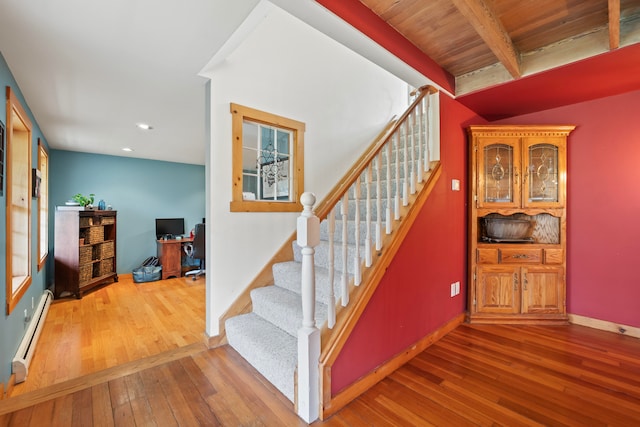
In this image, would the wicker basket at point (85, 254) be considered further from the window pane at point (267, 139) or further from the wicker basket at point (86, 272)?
the window pane at point (267, 139)

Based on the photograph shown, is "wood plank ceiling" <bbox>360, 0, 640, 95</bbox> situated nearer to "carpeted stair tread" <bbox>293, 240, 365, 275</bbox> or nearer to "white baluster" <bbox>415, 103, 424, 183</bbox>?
"white baluster" <bbox>415, 103, 424, 183</bbox>

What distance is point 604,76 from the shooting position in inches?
86.7

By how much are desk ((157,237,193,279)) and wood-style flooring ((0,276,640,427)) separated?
10.9ft

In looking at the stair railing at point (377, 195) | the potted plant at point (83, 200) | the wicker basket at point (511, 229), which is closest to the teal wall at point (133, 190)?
the potted plant at point (83, 200)

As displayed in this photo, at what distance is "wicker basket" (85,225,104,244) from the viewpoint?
14.2 ft

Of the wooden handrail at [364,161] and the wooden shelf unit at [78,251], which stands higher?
the wooden handrail at [364,161]

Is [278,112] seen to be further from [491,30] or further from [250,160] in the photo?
[491,30]

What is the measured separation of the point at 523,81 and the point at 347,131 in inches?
69.2

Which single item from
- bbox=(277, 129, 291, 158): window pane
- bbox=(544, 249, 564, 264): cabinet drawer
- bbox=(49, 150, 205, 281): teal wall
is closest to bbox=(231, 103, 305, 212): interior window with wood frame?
bbox=(277, 129, 291, 158): window pane

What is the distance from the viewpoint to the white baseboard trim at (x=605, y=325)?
2525 mm

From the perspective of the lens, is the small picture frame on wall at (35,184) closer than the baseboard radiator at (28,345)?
No

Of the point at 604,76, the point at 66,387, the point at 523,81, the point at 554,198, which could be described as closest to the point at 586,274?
the point at 554,198

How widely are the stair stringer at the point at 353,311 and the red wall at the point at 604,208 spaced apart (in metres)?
2.08

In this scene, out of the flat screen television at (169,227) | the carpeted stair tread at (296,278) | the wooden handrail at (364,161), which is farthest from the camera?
the flat screen television at (169,227)
